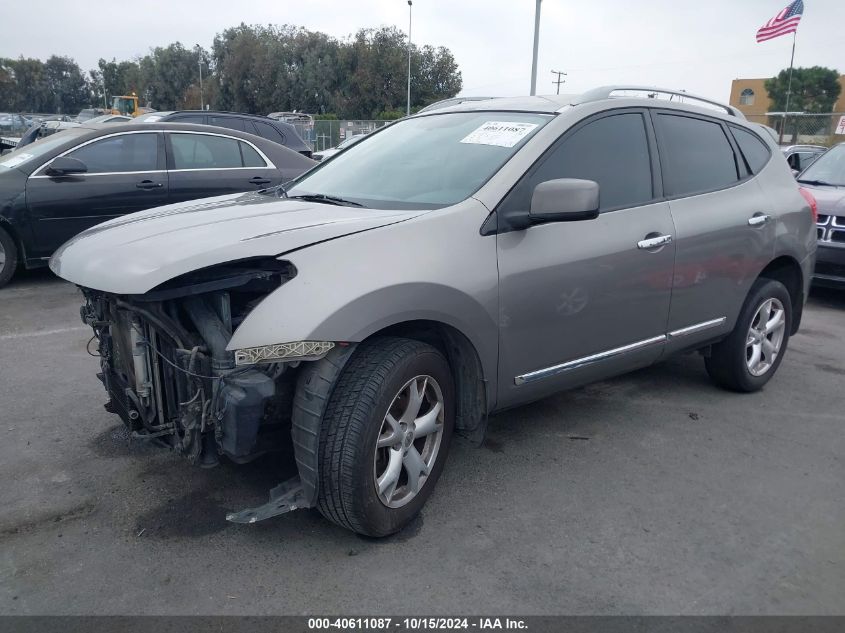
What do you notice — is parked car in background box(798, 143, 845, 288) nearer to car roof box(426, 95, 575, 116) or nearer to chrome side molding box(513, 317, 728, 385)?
chrome side molding box(513, 317, 728, 385)

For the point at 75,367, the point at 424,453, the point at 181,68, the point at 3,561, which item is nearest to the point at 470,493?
the point at 424,453

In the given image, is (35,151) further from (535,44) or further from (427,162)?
(535,44)

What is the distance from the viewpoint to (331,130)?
1248 inches

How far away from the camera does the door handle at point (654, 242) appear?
369 centimetres

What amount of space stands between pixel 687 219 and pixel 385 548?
2471mm

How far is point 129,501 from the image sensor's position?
3.19 m

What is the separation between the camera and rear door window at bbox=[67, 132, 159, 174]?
7.26m

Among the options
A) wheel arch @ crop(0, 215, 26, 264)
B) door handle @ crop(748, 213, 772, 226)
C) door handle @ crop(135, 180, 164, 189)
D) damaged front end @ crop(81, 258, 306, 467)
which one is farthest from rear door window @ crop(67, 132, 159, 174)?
door handle @ crop(748, 213, 772, 226)

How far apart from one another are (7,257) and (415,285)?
Answer: 5.80 meters

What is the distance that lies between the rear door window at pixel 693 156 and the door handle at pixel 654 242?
31 centimetres

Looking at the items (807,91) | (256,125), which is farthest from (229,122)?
(807,91)

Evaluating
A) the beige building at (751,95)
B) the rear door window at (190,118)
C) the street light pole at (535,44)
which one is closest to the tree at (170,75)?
the beige building at (751,95)
